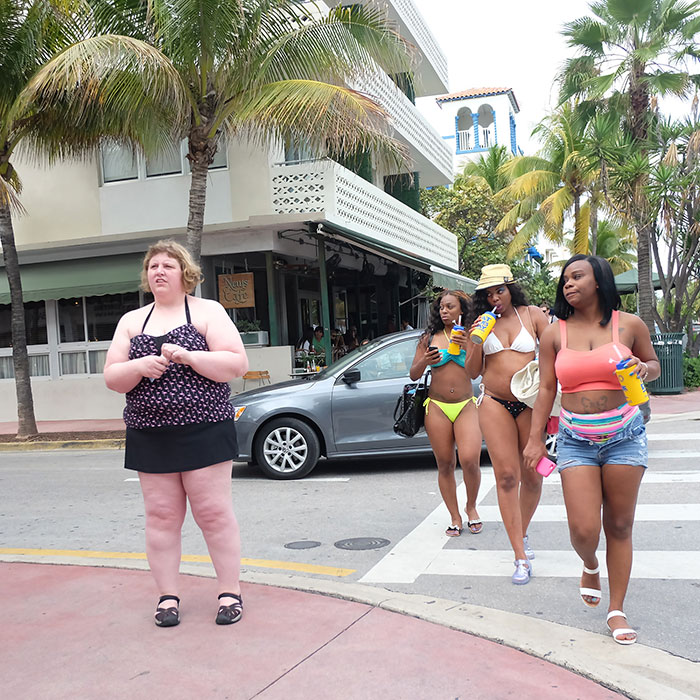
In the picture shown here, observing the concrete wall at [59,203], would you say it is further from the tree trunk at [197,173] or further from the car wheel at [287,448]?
the car wheel at [287,448]

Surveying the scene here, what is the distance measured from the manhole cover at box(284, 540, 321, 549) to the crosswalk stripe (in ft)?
3.35

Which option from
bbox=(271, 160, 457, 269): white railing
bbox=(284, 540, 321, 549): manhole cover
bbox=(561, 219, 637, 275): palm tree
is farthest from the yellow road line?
bbox=(561, 219, 637, 275): palm tree

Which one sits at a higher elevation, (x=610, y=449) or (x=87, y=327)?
(x=87, y=327)

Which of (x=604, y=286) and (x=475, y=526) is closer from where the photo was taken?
(x=604, y=286)

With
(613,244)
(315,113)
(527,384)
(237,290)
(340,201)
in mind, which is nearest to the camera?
(527,384)

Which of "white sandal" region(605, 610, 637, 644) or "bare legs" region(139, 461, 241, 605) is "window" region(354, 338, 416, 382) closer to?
"bare legs" region(139, 461, 241, 605)

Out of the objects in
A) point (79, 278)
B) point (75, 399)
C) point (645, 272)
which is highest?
point (79, 278)

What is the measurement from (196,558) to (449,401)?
84.2 inches

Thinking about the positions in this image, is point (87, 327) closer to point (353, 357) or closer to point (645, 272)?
point (353, 357)

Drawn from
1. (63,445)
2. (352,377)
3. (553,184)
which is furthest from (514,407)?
(553,184)

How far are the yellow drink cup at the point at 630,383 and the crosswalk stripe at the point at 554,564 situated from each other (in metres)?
1.68

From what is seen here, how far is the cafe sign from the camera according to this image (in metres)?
16.4

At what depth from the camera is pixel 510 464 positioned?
4.90 meters

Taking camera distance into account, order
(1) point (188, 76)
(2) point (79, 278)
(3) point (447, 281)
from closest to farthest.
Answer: (1) point (188, 76) → (2) point (79, 278) → (3) point (447, 281)
